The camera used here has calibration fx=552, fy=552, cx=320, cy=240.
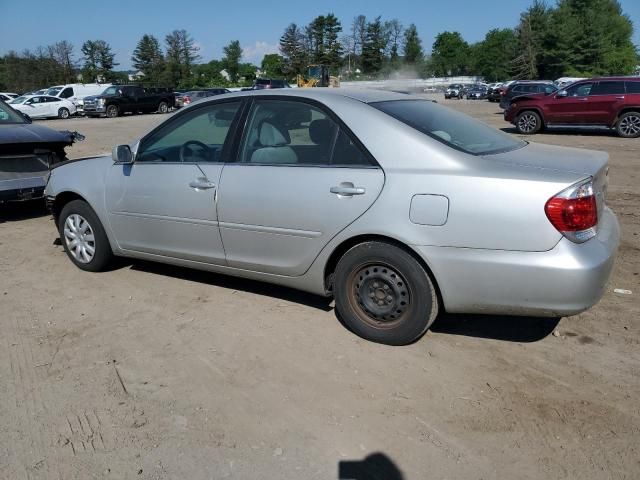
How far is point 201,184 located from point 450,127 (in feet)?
6.12

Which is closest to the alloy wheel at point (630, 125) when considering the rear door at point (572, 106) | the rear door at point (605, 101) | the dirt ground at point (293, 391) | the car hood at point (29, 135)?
the rear door at point (605, 101)

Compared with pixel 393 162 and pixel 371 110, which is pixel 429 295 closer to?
pixel 393 162

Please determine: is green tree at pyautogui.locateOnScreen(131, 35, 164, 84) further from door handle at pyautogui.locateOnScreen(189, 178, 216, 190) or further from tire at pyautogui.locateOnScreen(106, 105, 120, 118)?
door handle at pyautogui.locateOnScreen(189, 178, 216, 190)

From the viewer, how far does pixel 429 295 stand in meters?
3.41

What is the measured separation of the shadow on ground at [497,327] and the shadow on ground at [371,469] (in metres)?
1.48

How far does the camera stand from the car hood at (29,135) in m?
6.91

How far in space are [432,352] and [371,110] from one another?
165 cm

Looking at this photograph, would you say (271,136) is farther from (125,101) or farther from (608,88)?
(125,101)

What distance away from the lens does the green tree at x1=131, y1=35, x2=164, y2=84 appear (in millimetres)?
87656

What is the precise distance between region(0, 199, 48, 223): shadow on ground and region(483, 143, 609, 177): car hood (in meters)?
6.55

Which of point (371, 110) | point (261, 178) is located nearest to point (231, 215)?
point (261, 178)

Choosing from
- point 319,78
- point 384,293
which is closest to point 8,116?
point 384,293

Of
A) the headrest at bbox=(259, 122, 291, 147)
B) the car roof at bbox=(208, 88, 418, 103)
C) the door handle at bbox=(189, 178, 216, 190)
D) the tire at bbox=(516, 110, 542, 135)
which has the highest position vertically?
the car roof at bbox=(208, 88, 418, 103)


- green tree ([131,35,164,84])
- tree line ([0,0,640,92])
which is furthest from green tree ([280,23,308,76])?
green tree ([131,35,164,84])
